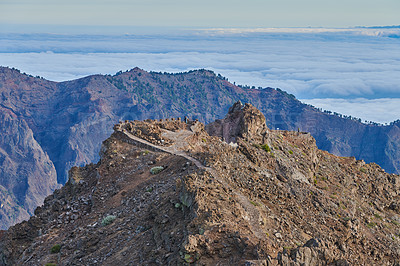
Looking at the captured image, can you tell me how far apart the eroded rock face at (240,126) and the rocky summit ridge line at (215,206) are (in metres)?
0.18

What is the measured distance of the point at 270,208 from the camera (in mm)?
41406

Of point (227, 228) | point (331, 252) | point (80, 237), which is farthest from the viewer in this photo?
point (80, 237)

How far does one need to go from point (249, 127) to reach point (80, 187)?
19.5 m

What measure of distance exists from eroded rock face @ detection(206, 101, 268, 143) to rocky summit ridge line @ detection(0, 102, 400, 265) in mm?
177

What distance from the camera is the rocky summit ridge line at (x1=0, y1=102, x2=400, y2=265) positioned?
28.7m

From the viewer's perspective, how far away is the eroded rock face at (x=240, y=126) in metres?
60.2

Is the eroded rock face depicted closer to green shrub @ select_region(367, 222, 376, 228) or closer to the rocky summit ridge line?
the rocky summit ridge line

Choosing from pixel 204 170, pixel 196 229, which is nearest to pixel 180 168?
pixel 204 170

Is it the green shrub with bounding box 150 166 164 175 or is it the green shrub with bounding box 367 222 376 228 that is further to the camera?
the green shrub with bounding box 367 222 376 228

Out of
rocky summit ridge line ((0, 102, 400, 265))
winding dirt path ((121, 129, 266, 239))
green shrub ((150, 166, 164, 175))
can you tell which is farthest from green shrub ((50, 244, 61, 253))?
winding dirt path ((121, 129, 266, 239))

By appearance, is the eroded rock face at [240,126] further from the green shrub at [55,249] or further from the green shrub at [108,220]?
the green shrub at [55,249]

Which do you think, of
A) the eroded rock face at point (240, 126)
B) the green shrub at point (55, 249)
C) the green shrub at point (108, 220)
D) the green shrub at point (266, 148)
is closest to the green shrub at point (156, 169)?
the green shrub at point (108, 220)

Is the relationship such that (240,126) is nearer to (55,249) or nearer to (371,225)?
(371,225)

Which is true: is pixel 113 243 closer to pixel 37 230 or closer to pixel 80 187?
pixel 37 230
